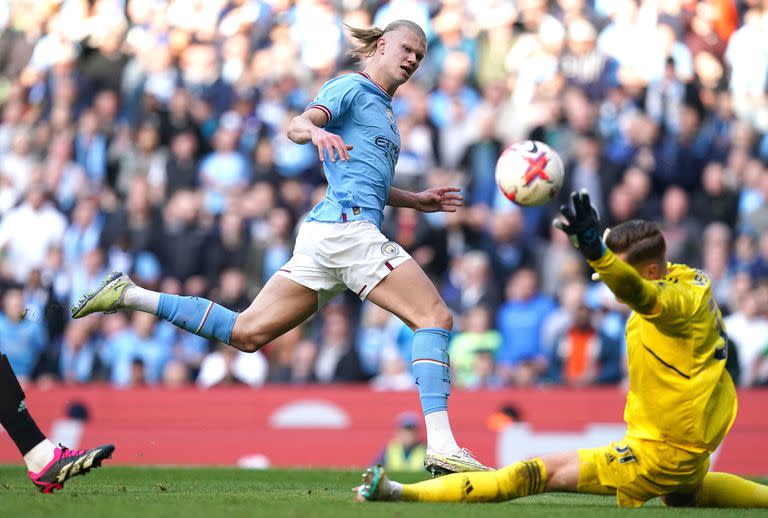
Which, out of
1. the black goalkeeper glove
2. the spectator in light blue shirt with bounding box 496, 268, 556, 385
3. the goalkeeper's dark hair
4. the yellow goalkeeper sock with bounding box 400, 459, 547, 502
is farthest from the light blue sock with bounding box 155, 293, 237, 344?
the spectator in light blue shirt with bounding box 496, 268, 556, 385

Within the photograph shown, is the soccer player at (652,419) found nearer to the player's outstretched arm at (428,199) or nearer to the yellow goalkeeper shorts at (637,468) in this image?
the yellow goalkeeper shorts at (637,468)

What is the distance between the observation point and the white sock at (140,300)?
24.3 ft

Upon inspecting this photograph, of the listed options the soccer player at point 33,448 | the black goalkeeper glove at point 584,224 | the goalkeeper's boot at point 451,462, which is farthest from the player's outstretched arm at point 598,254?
the soccer player at point 33,448

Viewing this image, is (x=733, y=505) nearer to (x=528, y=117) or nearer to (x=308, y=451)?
(x=308, y=451)

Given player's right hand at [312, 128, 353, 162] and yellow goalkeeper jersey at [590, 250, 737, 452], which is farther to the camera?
player's right hand at [312, 128, 353, 162]

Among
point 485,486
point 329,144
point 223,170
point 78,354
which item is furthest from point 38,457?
point 223,170

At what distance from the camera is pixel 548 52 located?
15.3m

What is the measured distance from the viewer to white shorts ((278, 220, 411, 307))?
7.08 m

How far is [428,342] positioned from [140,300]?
1.83 metres

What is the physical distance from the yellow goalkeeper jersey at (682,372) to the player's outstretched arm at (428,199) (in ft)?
7.47

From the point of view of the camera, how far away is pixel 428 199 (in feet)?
26.1

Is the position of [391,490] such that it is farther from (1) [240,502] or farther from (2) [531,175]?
(2) [531,175]

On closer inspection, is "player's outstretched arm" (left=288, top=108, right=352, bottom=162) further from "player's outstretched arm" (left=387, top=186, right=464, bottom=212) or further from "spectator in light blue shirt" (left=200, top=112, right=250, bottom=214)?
"spectator in light blue shirt" (left=200, top=112, right=250, bottom=214)

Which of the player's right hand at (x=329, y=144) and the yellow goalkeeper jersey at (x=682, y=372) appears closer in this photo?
the yellow goalkeeper jersey at (x=682, y=372)
